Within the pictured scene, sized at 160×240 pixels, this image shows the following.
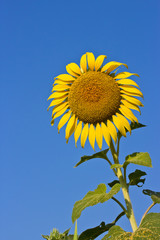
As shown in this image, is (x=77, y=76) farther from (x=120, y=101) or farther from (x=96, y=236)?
(x=96, y=236)

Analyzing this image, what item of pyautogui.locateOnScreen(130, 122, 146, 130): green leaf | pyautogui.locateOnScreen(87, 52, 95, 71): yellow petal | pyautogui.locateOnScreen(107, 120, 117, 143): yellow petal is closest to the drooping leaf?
pyautogui.locateOnScreen(107, 120, 117, 143): yellow petal

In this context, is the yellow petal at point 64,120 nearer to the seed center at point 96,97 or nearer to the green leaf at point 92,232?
the seed center at point 96,97

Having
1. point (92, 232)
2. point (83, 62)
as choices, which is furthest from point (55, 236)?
point (83, 62)

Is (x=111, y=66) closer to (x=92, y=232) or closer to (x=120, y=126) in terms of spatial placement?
(x=120, y=126)

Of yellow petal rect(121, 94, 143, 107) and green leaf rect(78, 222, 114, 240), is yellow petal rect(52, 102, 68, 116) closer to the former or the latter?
yellow petal rect(121, 94, 143, 107)

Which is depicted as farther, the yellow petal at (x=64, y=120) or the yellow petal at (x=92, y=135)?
the yellow petal at (x=64, y=120)

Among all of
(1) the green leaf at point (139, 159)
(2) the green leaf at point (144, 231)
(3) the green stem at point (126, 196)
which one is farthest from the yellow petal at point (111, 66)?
(2) the green leaf at point (144, 231)

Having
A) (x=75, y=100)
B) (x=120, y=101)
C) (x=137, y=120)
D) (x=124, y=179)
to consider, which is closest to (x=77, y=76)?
(x=75, y=100)
